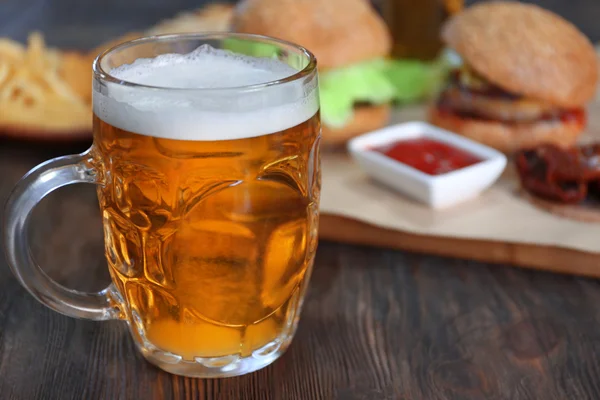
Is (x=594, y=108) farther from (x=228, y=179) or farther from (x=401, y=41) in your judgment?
(x=228, y=179)

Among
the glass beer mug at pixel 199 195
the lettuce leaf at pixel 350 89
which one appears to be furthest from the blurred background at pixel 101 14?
the glass beer mug at pixel 199 195

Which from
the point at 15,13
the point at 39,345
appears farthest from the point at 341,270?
the point at 15,13

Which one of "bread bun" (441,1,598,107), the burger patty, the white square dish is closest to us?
the white square dish

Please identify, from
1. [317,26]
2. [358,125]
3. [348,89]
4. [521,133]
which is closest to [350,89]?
[348,89]

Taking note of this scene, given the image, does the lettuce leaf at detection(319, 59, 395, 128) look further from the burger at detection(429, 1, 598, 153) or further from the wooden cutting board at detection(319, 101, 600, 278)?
the wooden cutting board at detection(319, 101, 600, 278)

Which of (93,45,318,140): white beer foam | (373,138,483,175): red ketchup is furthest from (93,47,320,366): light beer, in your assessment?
(373,138,483,175): red ketchup

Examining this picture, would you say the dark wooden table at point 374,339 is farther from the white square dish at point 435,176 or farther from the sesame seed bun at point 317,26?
the sesame seed bun at point 317,26
